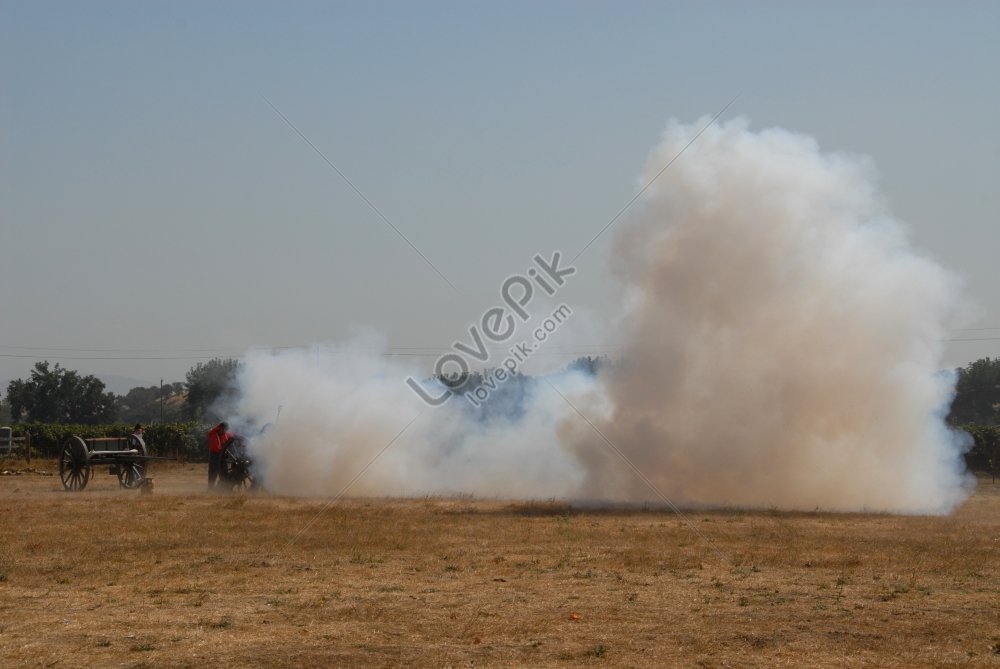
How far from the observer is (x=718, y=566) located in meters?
14.0

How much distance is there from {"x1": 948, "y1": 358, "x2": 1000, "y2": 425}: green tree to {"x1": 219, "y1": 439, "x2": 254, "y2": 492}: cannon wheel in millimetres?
58754

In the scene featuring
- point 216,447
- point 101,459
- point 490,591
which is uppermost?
point 216,447

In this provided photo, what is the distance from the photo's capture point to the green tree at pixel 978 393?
73438 millimetres

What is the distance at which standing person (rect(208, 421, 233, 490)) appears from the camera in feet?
90.3

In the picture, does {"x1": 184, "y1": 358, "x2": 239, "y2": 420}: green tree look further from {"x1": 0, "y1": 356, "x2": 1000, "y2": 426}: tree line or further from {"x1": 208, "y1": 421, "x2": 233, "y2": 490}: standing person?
{"x1": 208, "y1": 421, "x2": 233, "y2": 490}: standing person

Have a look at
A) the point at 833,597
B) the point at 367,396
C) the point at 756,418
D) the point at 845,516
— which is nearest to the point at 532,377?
the point at 367,396

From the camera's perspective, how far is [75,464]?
27.7 meters

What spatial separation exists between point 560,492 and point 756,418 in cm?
535

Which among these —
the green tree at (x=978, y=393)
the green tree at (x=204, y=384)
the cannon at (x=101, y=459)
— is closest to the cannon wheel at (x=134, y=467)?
the cannon at (x=101, y=459)

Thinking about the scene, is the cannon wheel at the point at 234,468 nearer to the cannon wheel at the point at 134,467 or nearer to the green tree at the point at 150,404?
the cannon wheel at the point at 134,467

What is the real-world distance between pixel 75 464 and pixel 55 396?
204 feet

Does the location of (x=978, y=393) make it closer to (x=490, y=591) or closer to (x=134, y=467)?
(x=134, y=467)

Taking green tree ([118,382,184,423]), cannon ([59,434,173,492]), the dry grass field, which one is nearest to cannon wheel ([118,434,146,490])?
cannon ([59,434,173,492])

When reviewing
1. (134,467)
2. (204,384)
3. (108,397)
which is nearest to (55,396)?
(108,397)
